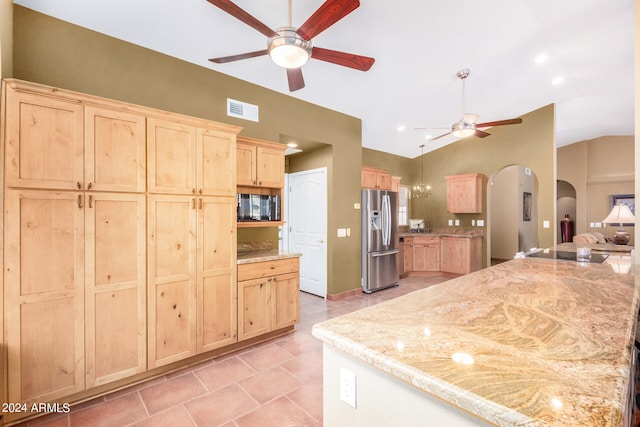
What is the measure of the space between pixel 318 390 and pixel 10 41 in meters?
3.65

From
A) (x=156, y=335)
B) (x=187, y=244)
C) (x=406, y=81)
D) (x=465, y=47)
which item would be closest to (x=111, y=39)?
A: (x=187, y=244)

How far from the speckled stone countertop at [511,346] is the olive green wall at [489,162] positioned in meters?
4.85

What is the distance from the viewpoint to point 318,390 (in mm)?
2293

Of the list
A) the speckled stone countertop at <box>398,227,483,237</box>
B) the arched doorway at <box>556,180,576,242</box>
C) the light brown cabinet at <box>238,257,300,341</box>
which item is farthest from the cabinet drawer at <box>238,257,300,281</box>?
the arched doorway at <box>556,180,576,242</box>

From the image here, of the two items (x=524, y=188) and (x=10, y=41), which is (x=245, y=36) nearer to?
(x=10, y=41)

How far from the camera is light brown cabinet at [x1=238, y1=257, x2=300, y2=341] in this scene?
9.76 ft

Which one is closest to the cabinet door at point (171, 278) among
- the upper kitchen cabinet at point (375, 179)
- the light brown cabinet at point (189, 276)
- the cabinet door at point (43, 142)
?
the light brown cabinet at point (189, 276)

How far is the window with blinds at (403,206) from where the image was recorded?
24.1 feet

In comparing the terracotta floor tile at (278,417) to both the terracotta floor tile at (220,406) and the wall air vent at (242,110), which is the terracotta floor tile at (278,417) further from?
the wall air vent at (242,110)

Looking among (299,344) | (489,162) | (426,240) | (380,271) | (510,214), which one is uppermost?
(489,162)

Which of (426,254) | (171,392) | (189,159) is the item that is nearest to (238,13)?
(189,159)

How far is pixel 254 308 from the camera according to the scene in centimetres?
305

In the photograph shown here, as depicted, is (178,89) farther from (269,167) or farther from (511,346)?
(511,346)

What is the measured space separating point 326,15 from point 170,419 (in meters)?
2.91
